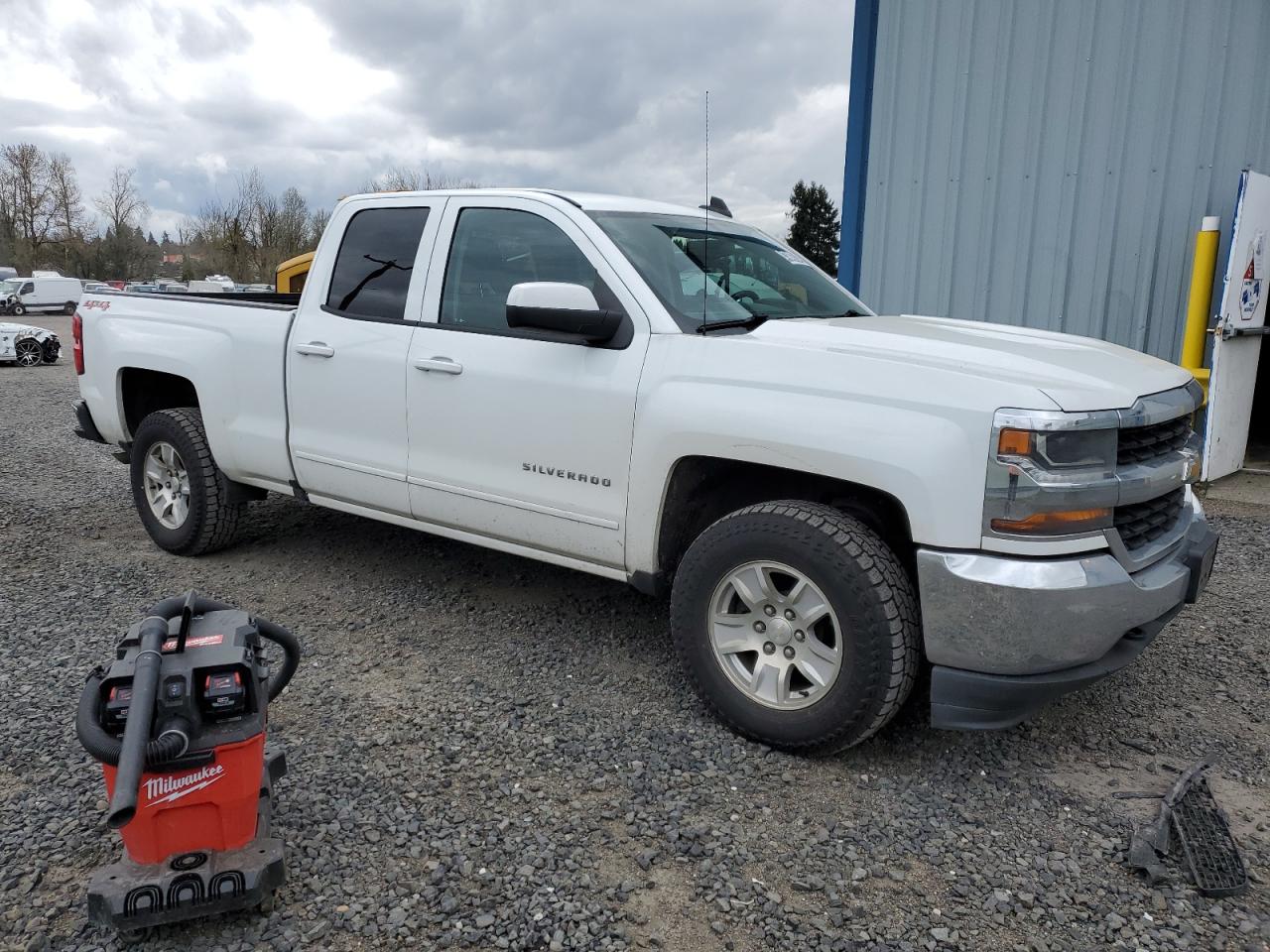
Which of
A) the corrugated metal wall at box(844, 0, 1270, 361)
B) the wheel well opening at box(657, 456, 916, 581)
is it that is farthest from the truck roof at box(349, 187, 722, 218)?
the corrugated metal wall at box(844, 0, 1270, 361)

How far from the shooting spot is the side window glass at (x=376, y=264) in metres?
4.22

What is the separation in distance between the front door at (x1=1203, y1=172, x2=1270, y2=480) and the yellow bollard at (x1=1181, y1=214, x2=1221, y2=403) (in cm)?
12

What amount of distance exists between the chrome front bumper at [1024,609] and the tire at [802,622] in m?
0.14

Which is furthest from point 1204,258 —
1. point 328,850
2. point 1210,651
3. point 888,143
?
point 328,850

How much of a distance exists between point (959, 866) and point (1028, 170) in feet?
22.0

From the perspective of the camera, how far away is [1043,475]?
2684mm

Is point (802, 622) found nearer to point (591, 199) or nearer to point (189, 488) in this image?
point (591, 199)

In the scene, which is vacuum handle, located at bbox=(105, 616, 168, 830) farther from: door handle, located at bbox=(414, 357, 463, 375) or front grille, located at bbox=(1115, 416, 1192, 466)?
front grille, located at bbox=(1115, 416, 1192, 466)

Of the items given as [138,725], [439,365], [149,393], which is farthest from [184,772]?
[149,393]

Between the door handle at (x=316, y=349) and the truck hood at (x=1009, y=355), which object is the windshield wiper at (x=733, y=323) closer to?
the truck hood at (x=1009, y=355)

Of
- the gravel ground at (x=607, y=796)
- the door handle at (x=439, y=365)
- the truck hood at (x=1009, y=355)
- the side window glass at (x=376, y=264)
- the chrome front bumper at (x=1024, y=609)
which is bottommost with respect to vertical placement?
the gravel ground at (x=607, y=796)

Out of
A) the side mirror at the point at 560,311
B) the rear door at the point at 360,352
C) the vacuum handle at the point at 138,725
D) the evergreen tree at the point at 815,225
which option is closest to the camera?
the vacuum handle at the point at 138,725

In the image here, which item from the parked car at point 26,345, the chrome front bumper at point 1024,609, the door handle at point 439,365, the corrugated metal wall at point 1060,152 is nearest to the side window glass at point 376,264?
the door handle at point 439,365

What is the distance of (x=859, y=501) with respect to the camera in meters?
3.21
